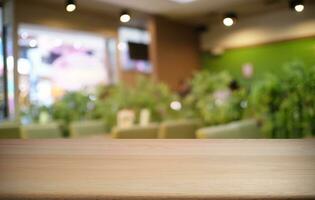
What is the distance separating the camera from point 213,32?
0.66 m

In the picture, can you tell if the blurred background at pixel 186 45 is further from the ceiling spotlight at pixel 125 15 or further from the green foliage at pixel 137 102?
the green foliage at pixel 137 102

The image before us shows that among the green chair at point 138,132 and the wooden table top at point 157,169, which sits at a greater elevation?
the green chair at point 138,132

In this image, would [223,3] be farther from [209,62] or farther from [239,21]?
[209,62]

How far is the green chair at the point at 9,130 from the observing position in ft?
1.70

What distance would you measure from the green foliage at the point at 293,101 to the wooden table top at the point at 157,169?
133mm

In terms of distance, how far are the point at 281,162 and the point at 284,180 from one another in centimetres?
3

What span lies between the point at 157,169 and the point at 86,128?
1748 mm

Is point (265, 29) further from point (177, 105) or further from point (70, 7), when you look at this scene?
point (177, 105)

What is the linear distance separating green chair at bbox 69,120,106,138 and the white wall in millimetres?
1161

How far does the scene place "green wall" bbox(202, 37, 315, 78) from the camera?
57 centimetres

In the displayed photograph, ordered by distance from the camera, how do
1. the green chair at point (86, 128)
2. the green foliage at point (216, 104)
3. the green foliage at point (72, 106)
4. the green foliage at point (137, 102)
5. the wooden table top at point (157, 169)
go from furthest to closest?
the green foliage at point (137, 102) < the green chair at point (86, 128) < the green foliage at point (72, 106) < the green foliage at point (216, 104) < the wooden table top at point (157, 169)

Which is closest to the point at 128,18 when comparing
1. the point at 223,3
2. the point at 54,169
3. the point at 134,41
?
the point at 223,3

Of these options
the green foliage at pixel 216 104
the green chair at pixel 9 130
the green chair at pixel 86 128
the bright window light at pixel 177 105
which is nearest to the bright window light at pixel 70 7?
the green chair at pixel 9 130

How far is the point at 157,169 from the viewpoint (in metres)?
0.43
